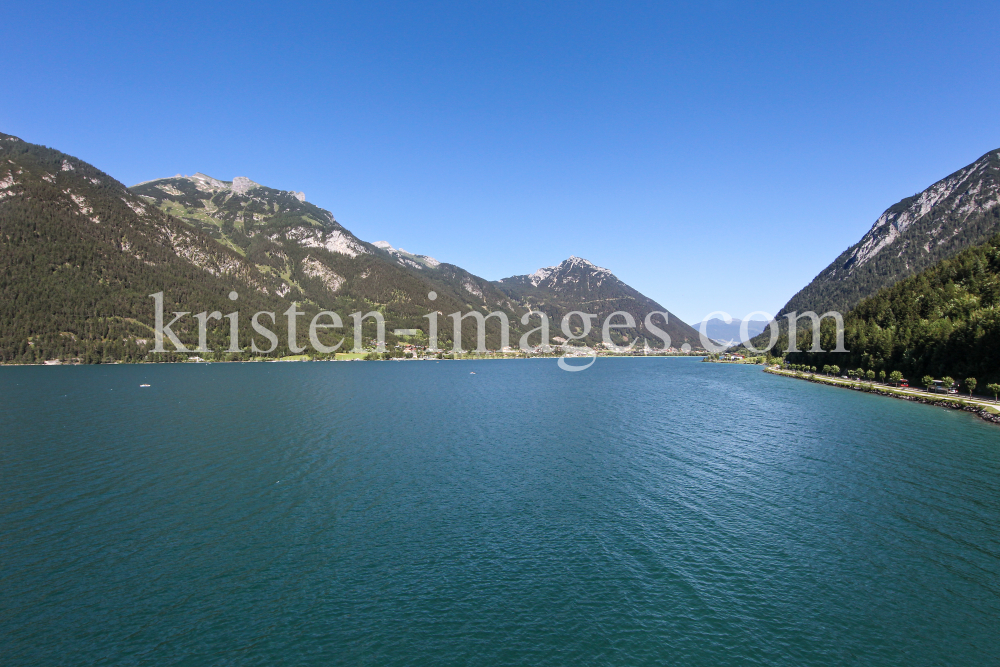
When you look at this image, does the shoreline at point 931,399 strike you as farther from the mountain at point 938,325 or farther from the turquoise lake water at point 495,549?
the turquoise lake water at point 495,549

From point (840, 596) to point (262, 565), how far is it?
29.3 m

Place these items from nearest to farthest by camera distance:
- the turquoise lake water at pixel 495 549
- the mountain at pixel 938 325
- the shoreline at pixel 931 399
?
the turquoise lake water at pixel 495 549
the shoreline at pixel 931 399
the mountain at pixel 938 325

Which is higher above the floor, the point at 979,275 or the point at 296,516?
the point at 979,275

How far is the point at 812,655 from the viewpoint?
55.2 ft

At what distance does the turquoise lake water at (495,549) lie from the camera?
696 inches

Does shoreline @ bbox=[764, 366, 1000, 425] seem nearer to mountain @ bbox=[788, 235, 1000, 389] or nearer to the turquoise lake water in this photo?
mountain @ bbox=[788, 235, 1000, 389]

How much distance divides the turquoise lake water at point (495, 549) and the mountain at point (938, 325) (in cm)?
4432

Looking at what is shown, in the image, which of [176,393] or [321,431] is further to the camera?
[176,393]

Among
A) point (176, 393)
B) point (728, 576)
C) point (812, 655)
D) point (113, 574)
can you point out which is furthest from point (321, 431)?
point (176, 393)

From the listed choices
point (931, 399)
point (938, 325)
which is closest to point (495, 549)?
point (931, 399)

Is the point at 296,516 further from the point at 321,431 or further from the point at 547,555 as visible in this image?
the point at 321,431

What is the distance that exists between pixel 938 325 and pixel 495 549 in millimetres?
117587

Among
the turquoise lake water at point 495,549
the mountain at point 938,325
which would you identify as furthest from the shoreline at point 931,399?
the turquoise lake water at point 495,549

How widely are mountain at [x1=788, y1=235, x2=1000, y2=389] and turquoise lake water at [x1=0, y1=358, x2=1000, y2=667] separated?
44.3 meters
